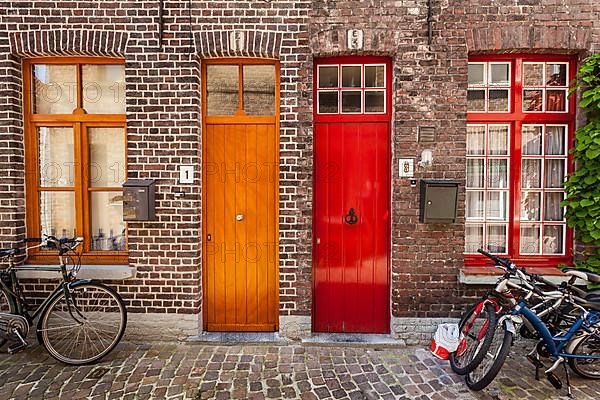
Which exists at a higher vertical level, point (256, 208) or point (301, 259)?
point (256, 208)

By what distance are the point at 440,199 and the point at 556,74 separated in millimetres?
2192

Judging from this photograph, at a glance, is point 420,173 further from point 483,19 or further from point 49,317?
point 49,317

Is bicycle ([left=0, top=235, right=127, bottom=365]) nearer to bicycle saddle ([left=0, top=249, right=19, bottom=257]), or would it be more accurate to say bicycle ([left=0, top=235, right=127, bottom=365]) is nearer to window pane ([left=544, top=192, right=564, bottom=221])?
bicycle saddle ([left=0, top=249, right=19, bottom=257])

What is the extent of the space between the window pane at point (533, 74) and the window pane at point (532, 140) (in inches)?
21.0

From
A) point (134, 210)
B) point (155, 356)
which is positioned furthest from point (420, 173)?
point (155, 356)

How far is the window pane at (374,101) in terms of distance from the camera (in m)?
4.31

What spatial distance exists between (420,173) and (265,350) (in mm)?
2759

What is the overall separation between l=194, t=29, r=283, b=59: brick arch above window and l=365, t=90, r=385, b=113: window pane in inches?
47.4

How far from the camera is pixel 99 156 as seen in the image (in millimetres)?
4422

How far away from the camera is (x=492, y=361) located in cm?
333

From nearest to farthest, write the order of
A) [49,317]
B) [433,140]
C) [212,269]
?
[49,317] < [433,140] < [212,269]

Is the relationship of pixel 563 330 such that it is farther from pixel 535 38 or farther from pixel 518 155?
pixel 535 38

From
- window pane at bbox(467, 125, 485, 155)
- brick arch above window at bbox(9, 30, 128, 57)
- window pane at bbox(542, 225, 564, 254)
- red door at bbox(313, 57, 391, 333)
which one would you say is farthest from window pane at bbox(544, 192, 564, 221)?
brick arch above window at bbox(9, 30, 128, 57)

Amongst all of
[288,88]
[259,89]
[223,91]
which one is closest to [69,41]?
[223,91]
